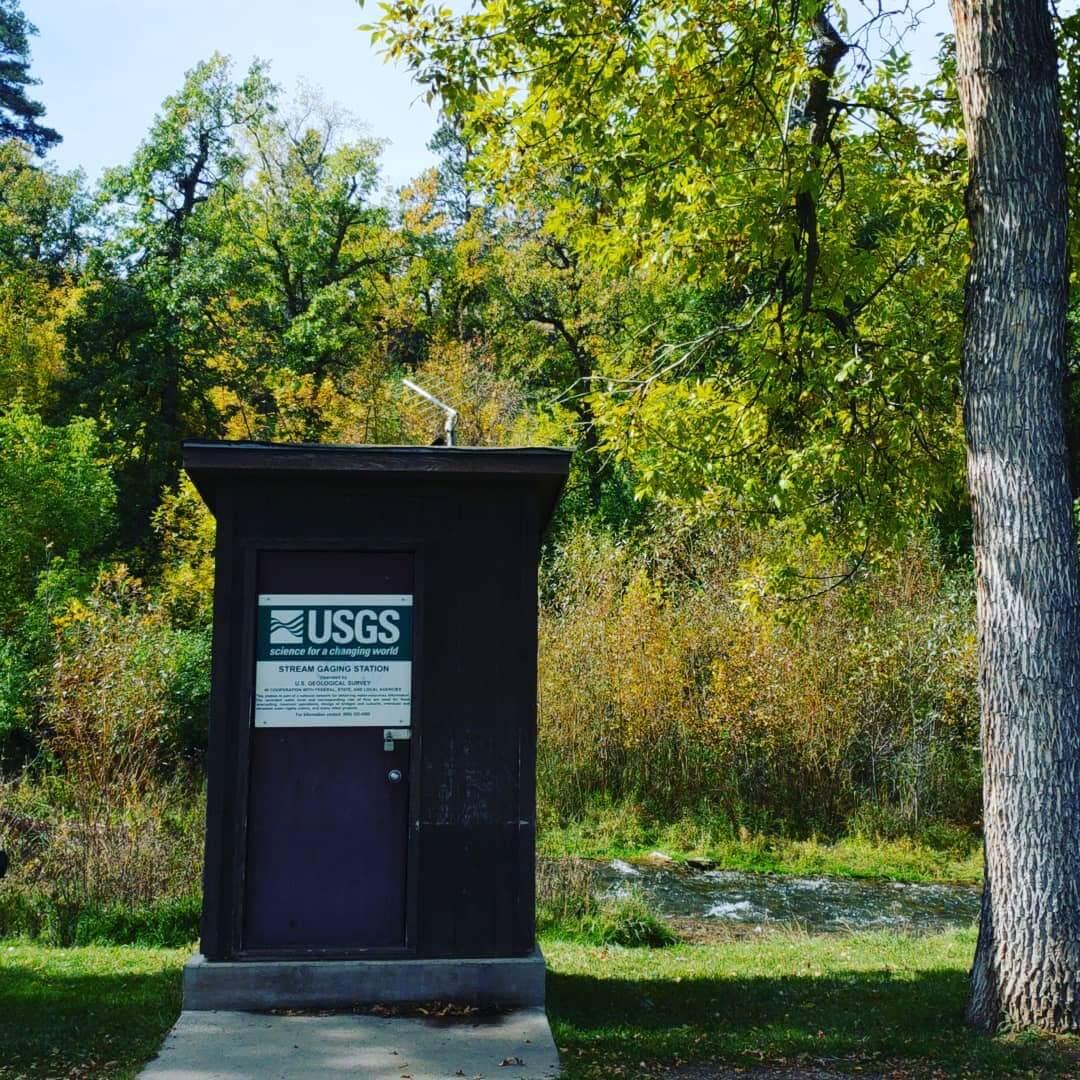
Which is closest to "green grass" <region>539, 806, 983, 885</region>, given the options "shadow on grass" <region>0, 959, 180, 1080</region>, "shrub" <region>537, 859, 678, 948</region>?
"shrub" <region>537, 859, 678, 948</region>

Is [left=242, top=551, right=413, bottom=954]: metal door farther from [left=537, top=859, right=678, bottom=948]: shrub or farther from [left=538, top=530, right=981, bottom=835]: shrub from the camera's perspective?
[left=538, top=530, right=981, bottom=835]: shrub

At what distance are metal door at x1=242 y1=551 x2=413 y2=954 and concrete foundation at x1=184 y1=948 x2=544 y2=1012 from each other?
138 mm

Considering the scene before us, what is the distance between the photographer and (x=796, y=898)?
45.5 ft

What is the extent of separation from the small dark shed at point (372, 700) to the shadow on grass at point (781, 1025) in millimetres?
749

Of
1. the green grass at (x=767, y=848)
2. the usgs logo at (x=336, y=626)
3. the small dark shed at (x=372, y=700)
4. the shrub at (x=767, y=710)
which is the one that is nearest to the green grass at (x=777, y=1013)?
the small dark shed at (x=372, y=700)

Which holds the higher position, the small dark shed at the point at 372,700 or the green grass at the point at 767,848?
the small dark shed at the point at 372,700

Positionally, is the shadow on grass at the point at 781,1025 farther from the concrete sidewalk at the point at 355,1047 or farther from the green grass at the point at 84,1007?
the green grass at the point at 84,1007

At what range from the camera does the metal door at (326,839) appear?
268 inches

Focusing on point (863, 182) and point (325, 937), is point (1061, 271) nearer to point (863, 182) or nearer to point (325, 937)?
point (863, 182)

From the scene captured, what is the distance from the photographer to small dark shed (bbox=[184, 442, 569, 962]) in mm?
6805

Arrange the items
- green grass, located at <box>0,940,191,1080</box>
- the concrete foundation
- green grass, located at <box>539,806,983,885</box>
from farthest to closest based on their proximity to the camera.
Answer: green grass, located at <box>539,806,983,885</box> → the concrete foundation → green grass, located at <box>0,940,191,1080</box>

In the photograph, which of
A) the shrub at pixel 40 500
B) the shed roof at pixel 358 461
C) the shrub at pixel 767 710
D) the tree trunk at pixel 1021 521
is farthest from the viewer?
the shrub at pixel 40 500

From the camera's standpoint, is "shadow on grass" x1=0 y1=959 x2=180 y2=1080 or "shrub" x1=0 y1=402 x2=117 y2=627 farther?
"shrub" x1=0 y1=402 x2=117 y2=627

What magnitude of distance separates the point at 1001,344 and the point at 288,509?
3.94m
